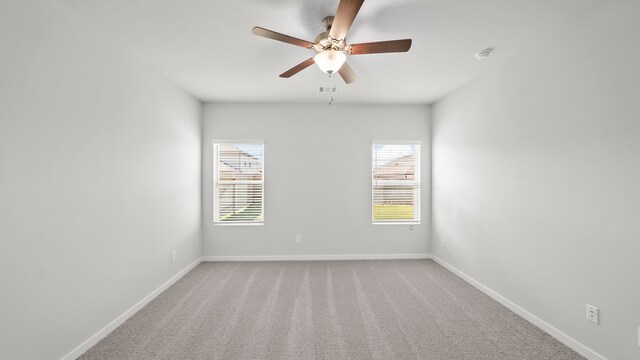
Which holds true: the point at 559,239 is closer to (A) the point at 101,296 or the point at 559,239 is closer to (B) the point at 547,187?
(B) the point at 547,187

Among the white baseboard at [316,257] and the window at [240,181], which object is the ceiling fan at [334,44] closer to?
the window at [240,181]

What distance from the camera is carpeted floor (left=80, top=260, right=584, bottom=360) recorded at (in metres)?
2.08

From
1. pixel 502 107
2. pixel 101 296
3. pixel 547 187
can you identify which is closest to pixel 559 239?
pixel 547 187

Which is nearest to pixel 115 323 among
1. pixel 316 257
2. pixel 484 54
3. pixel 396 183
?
pixel 316 257

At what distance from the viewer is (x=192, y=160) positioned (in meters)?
4.05

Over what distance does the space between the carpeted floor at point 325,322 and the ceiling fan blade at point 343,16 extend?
230 cm

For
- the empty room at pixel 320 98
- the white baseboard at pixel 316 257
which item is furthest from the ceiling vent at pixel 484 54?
the white baseboard at pixel 316 257

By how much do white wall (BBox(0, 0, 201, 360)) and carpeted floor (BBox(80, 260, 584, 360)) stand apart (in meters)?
0.42

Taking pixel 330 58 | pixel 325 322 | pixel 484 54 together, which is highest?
pixel 484 54

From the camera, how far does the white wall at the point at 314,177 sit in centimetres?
439

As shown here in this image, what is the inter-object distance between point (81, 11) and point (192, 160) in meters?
2.26

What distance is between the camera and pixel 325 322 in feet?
8.17

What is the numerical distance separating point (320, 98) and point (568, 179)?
3.02 metres

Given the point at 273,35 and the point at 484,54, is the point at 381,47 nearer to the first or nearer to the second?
the point at 273,35
